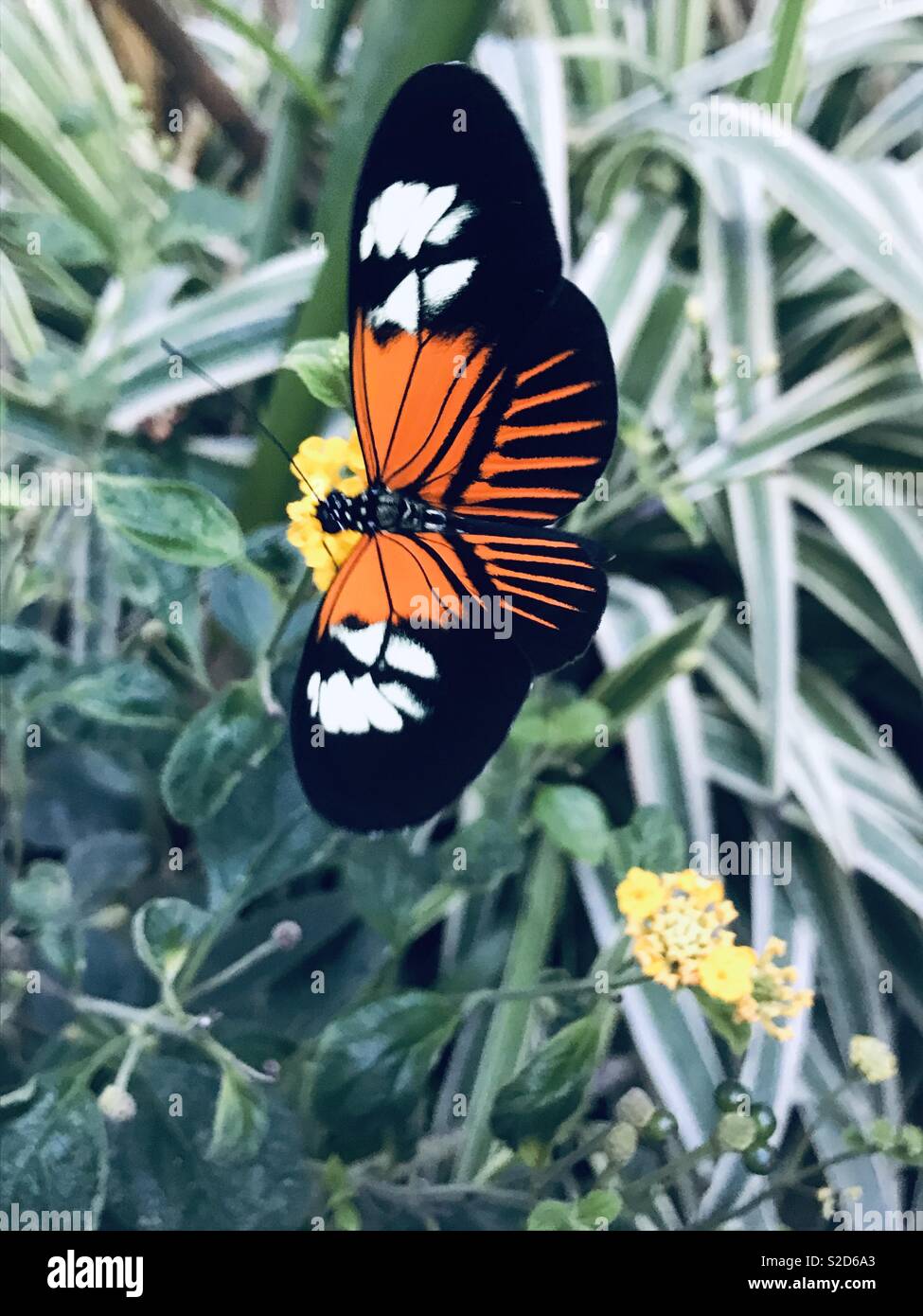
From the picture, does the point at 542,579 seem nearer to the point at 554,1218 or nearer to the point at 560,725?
the point at 560,725

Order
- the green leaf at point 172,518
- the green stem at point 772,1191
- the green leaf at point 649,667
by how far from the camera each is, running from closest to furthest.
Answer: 1. the green leaf at point 172,518
2. the green stem at point 772,1191
3. the green leaf at point 649,667

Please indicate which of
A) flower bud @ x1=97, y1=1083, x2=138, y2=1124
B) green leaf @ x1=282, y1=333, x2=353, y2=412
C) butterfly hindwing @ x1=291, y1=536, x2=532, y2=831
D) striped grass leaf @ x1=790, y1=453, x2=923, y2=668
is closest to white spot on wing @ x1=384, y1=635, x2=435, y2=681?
butterfly hindwing @ x1=291, y1=536, x2=532, y2=831

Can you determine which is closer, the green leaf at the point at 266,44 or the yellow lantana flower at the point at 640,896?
the yellow lantana flower at the point at 640,896

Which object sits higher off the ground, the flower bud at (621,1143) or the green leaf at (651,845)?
the green leaf at (651,845)

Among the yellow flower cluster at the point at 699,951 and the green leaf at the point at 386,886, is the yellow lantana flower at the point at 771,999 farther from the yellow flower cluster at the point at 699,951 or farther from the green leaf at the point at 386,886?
the green leaf at the point at 386,886

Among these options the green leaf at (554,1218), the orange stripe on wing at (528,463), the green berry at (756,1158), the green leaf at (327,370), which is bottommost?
the green leaf at (554,1218)

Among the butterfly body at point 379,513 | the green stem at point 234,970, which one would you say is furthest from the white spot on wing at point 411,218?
the green stem at point 234,970

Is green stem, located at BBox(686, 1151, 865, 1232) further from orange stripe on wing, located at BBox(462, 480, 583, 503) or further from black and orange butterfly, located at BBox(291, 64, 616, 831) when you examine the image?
orange stripe on wing, located at BBox(462, 480, 583, 503)

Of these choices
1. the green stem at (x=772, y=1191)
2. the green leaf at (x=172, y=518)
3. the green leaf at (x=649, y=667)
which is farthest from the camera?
the green leaf at (x=649, y=667)
